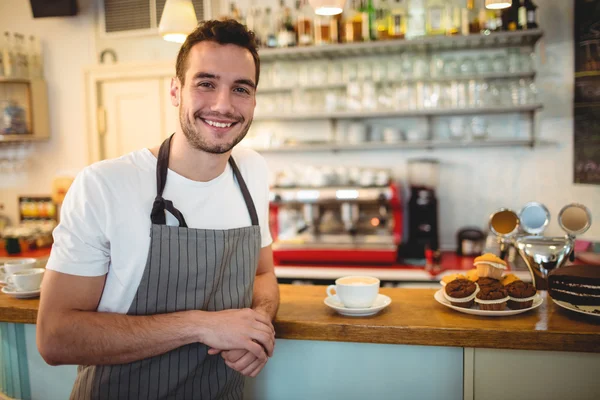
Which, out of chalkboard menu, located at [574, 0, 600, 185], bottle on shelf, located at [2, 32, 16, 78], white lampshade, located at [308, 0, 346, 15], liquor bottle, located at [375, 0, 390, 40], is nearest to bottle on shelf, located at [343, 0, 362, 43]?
liquor bottle, located at [375, 0, 390, 40]

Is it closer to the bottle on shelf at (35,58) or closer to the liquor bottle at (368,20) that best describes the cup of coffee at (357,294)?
the liquor bottle at (368,20)

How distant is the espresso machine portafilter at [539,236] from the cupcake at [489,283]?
25cm

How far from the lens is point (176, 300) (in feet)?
4.60

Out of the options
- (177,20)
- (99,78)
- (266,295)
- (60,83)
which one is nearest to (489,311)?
(266,295)

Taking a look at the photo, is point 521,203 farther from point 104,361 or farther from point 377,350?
point 104,361

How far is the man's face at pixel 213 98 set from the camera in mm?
1444

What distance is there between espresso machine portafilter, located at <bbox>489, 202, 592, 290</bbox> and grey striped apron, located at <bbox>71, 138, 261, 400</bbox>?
3.37ft

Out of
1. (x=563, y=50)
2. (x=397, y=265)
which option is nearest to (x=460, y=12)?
(x=563, y=50)

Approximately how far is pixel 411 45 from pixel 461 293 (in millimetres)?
2652

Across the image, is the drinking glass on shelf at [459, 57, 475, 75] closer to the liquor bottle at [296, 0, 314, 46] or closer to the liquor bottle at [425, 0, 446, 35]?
the liquor bottle at [425, 0, 446, 35]

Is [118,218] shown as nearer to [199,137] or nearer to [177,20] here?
[199,137]

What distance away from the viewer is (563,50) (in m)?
3.81

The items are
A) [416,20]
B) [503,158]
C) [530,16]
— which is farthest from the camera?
[503,158]

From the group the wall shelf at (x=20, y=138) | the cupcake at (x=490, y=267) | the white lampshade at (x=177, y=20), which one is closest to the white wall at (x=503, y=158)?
the wall shelf at (x=20, y=138)
